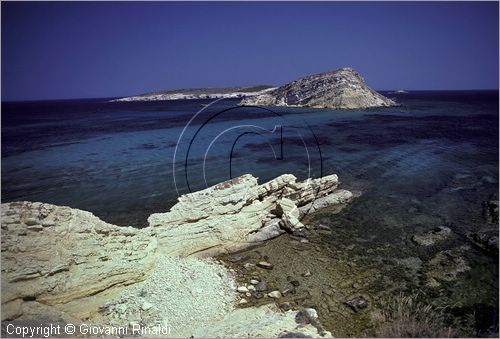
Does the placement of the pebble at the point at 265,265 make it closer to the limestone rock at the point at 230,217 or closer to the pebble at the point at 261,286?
the pebble at the point at 261,286

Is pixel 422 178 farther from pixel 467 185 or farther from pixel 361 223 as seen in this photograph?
pixel 361 223

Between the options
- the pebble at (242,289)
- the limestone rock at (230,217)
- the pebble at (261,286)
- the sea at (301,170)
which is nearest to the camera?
the pebble at (242,289)

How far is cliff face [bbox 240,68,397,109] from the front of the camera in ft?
235

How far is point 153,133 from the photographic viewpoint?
4294cm

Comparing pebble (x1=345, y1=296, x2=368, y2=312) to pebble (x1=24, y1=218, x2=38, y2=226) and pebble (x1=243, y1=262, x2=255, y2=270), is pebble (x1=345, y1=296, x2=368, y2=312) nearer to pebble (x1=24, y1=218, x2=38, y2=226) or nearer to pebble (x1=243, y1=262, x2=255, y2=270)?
pebble (x1=243, y1=262, x2=255, y2=270)

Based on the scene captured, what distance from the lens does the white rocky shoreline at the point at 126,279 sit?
8.09 meters

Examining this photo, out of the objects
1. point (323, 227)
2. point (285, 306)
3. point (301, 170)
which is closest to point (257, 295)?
point (285, 306)

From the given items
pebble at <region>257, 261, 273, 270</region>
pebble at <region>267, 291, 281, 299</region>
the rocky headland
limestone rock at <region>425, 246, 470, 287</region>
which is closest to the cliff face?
the rocky headland

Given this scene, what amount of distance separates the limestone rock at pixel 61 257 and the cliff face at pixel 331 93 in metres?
67.0

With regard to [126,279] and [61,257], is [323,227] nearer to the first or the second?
[126,279]

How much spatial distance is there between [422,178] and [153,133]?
34.3 metres

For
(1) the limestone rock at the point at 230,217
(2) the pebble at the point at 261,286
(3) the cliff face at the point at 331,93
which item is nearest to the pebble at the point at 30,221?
(1) the limestone rock at the point at 230,217

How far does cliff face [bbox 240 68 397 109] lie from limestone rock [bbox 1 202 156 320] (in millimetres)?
66975

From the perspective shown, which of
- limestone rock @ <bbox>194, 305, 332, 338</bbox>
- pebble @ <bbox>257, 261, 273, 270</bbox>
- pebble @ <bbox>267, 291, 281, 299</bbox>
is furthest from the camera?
pebble @ <bbox>257, 261, 273, 270</bbox>
